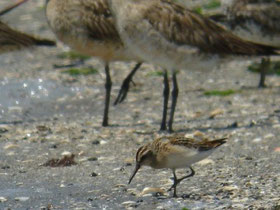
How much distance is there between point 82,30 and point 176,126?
1828 mm

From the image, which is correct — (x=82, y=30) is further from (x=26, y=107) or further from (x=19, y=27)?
(x=19, y=27)

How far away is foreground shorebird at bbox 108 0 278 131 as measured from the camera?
36.4 feet

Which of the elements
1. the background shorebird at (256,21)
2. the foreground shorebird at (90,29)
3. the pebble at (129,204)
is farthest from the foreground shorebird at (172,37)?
the pebble at (129,204)

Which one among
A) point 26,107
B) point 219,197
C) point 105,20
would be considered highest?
point 105,20

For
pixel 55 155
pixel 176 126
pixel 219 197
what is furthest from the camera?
pixel 176 126

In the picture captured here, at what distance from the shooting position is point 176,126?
1183 centimetres

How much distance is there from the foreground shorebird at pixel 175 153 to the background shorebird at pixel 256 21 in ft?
18.6

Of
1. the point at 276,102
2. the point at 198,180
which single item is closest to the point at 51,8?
the point at 276,102

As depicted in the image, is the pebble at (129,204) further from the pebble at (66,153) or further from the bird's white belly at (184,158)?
the pebble at (66,153)

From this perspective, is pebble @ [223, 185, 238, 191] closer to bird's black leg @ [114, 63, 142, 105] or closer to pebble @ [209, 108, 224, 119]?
pebble @ [209, 108, 224, 119]

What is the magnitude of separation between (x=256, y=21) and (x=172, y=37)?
126 inches

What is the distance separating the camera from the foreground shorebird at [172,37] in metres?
11.1

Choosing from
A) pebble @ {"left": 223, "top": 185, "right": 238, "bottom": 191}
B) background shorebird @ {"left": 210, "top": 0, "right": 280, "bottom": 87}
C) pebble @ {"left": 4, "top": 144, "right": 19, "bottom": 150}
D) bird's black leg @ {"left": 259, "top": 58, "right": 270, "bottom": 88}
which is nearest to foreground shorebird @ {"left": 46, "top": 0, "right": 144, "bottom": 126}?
pebble @ {"left": 4, "top": 144, "right": 19, "bottom": 150}

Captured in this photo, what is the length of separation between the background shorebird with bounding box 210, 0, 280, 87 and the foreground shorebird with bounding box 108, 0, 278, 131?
2382mm
